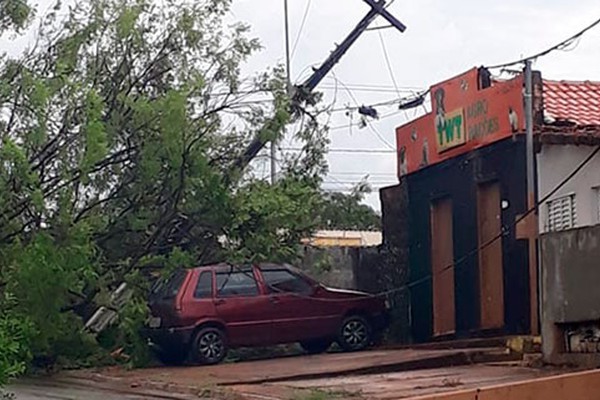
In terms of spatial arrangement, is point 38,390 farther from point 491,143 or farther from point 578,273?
point 491,143

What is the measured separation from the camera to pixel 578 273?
654 inches

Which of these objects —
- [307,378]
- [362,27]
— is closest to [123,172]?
[307,378]

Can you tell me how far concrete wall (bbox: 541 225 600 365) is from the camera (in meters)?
16.3

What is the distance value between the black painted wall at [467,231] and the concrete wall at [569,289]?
418cm

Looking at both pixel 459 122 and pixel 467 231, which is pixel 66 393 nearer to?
pixel 467 231

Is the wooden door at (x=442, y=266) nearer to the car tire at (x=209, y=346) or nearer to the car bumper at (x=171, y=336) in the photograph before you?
the car tire at (x=209, y=346)

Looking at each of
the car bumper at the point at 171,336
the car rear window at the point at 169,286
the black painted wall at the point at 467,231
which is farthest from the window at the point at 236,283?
the black painted wall at the point at 467,231

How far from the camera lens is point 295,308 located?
22266 mm

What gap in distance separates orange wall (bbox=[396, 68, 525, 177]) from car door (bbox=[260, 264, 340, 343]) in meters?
4.29

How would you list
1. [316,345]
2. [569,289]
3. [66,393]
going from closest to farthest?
[569,289] < [66,393] < [316,345]

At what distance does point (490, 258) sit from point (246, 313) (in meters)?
4.85

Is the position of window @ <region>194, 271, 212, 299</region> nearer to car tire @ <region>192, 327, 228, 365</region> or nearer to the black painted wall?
car tire @ <region>192, 327, 228, 365</region>

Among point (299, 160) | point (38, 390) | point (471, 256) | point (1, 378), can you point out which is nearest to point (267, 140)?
point (299, 160)

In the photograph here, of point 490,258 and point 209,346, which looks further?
point 490,258
